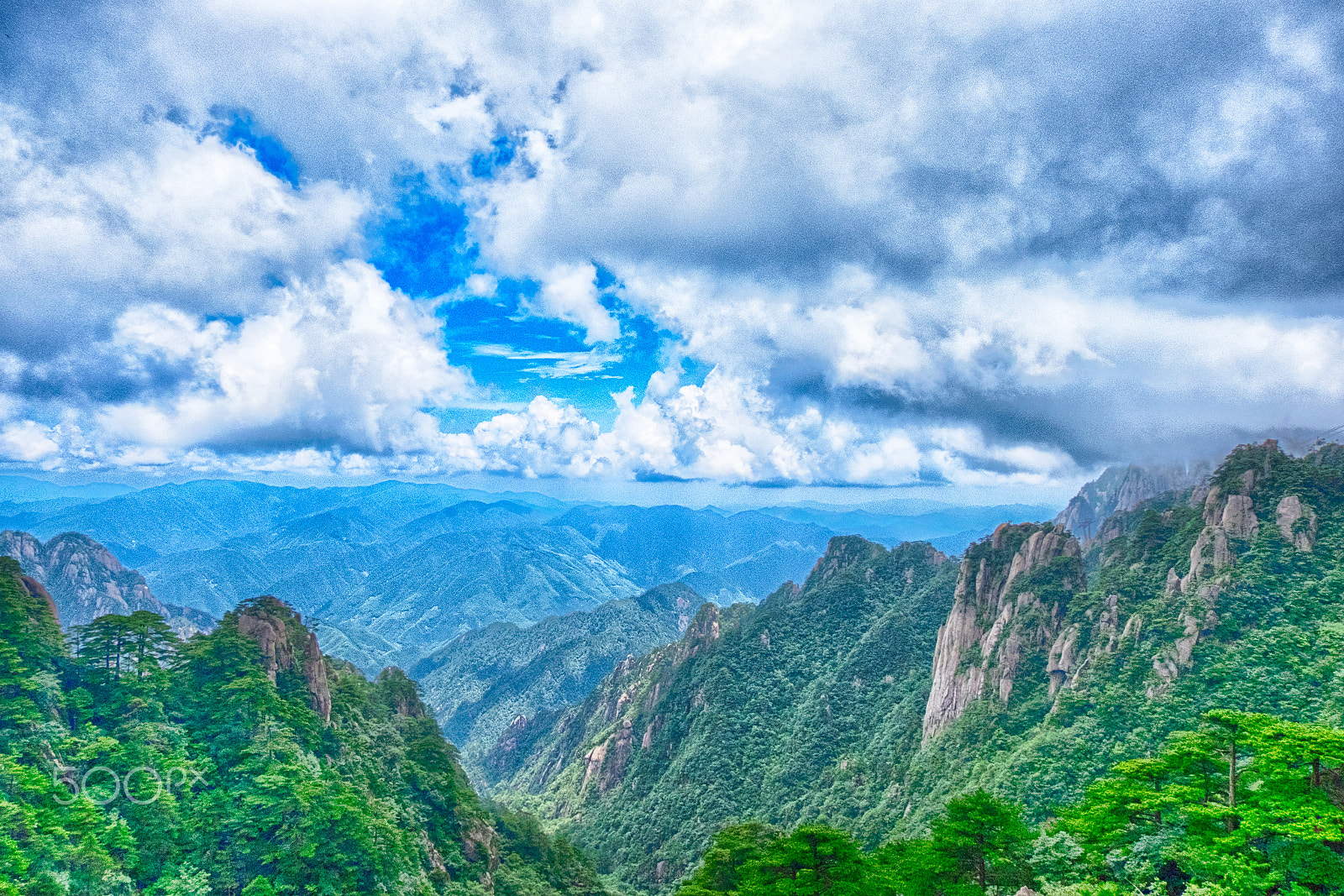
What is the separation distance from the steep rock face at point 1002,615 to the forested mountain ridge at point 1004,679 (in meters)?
0.35

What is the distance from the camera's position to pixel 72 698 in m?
53.0

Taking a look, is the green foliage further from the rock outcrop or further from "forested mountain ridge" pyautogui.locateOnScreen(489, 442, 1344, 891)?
the rock outcrop

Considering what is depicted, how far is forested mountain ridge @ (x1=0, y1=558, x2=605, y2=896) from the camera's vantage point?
42844 millimetres

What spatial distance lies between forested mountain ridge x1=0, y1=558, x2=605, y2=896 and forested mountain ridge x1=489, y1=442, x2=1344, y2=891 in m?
64.6

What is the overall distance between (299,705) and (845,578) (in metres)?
158

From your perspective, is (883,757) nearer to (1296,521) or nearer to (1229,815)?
(1296,521)

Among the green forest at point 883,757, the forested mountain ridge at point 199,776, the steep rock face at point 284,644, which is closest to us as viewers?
the green forest at point 883,757

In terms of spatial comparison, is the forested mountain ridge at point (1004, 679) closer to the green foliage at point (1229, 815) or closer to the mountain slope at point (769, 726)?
the mountain slope at point (769, 726)

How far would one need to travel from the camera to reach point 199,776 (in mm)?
52562

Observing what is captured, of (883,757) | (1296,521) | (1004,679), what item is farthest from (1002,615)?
(1296,521)

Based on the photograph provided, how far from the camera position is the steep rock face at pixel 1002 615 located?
102m

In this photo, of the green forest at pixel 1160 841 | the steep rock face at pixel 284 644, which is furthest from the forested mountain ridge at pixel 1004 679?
the steep rock face at pixel 284 644

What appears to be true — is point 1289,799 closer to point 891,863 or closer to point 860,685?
point 891,863

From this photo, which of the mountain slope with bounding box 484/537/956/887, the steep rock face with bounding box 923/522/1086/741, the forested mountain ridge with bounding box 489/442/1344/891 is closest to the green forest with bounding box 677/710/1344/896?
the forested mountain ridge with bounding box 489/442/1344/891
